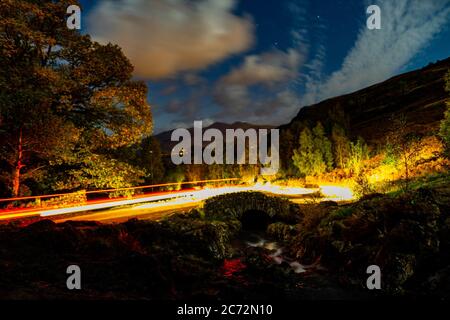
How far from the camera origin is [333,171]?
39.2 meters

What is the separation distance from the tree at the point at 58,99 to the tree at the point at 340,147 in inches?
1116

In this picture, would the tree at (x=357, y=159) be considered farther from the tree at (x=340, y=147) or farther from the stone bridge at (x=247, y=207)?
the stone bridge at (x=247, y=207)

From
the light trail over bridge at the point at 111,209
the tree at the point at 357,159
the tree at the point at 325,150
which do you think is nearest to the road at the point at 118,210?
the light trail over bridge at the point at 111,209

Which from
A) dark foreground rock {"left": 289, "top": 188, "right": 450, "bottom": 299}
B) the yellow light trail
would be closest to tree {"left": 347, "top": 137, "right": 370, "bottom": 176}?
the yellow light trail

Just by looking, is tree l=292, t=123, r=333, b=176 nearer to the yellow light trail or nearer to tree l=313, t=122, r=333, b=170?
tree l=313, t=122, r=333, b=170

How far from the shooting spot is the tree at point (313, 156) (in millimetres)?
40438

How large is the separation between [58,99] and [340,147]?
33.2m

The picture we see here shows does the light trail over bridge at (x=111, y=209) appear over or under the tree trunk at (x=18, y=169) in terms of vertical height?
under

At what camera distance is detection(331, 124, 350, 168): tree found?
40.2m

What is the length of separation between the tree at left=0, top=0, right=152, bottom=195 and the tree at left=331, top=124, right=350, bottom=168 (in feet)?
93.0

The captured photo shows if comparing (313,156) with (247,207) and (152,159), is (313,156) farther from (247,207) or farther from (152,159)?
(247,207)

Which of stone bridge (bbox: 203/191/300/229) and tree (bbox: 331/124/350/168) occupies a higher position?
tree (bbox: 331/124/350/168)

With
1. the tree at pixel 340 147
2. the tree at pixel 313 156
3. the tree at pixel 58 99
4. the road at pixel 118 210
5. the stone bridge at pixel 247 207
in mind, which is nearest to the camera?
the tree at pixel 58 99
